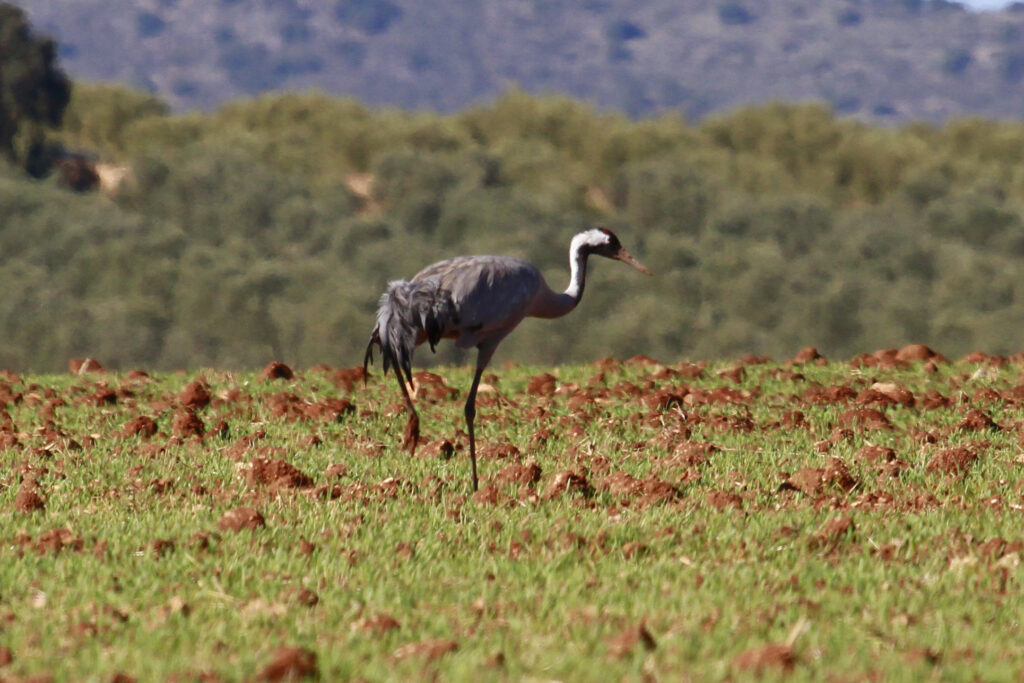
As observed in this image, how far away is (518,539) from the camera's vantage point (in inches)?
235

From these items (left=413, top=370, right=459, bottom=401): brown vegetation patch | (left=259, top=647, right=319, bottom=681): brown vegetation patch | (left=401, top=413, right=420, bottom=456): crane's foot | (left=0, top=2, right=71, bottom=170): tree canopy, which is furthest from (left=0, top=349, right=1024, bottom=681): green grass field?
(left=0, top=2, right=71, bottom=170): tree canopy

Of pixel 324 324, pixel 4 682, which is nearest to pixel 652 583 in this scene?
pixel 4 682

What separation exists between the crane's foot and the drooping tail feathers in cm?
30

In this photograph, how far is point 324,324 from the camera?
32219 mm

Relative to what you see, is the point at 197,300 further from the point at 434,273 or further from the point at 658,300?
the point at 434,273

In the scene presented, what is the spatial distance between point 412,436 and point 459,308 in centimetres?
90

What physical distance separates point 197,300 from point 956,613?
97.1 ft

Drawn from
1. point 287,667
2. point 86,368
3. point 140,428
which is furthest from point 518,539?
point 86,368

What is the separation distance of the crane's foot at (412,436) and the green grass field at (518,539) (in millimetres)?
109

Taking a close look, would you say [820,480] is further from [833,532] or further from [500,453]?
[500,453]

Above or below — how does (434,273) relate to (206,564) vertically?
above

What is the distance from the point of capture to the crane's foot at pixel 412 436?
25.5ft

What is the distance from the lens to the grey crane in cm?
757

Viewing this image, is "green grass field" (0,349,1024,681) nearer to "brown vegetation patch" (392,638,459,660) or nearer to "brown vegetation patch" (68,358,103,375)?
"brown vegetation patch" (392,638,459,660)
